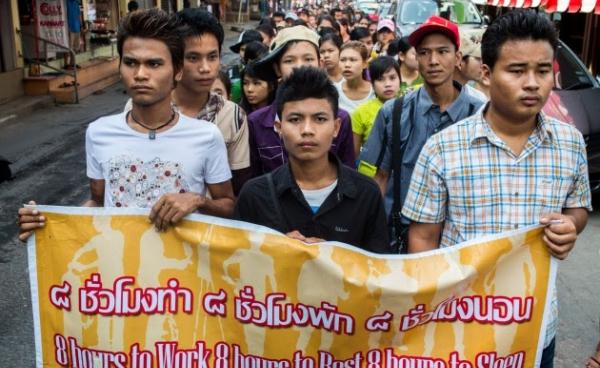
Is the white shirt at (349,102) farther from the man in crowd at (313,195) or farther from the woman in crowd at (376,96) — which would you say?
the man in crowd at (313,195)

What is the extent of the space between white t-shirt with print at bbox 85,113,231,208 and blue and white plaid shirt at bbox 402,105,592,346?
2.99 feet

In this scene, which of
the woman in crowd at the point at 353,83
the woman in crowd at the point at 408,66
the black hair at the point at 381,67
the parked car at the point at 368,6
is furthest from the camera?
the parked car at the point at 368,6

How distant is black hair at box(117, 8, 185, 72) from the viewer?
2.84 m

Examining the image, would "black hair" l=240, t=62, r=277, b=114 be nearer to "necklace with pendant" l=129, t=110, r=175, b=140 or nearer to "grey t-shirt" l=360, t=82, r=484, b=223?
"grey t-shirt" l=360, t=82, r=484, b=223

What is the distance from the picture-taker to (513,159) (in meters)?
2.38

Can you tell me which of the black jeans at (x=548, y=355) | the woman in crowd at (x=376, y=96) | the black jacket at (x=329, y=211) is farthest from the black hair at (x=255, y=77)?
the black jeans at (x=548, y=355)

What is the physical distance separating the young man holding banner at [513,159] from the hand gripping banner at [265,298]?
0.10 meters

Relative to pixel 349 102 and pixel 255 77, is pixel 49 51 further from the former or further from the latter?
pixel 255 77

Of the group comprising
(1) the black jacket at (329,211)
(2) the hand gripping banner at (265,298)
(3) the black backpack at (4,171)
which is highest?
(1) the black jacket at (329,211)

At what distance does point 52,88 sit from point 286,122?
43.0 ft

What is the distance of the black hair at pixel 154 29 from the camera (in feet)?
9.32

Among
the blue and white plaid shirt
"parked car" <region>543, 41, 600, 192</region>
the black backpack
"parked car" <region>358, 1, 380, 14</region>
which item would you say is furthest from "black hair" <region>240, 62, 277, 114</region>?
"parked car" <region>358, 1, 380, 14</region>

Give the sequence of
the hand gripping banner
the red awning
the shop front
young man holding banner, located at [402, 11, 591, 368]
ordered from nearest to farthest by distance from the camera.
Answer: young man holding banner, located at [402, 11, 591, 368] → the hand gripping banner → the red awning → the shop front

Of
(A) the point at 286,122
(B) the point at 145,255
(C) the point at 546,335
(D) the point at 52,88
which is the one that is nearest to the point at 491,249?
(C) the point at 546,335
